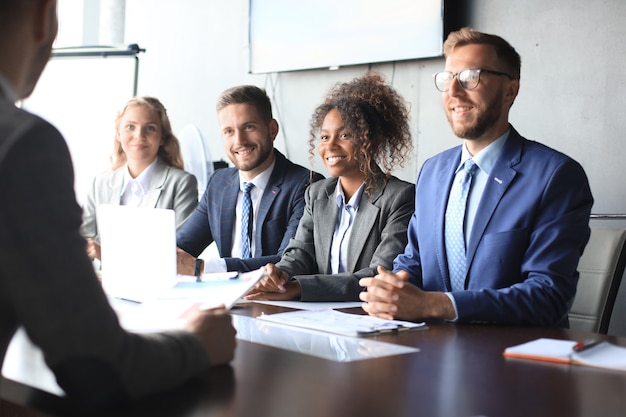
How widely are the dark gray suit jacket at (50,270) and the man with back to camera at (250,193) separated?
92.1 inches

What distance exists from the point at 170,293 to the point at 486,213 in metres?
0.97

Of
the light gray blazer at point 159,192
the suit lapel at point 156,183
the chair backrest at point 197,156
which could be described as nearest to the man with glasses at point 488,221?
the light gray blazer at point 159,192

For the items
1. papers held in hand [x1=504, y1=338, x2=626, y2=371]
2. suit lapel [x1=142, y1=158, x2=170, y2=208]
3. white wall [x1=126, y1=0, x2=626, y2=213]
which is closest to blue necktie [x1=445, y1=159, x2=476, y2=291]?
papers held in hand [x1=504, y1=338, x2=626, y2=371]

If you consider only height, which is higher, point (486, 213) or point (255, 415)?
point (486, 213)

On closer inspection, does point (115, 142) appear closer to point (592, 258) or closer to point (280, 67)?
point (280, 67)

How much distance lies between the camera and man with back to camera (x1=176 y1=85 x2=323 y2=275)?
346cm

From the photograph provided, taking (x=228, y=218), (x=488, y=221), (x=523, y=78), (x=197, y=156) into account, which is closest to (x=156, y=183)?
(x=228, y=218)

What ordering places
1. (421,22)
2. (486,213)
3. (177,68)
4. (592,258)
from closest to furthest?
(486,213) → (592,258) → (421,22) → (177,68)

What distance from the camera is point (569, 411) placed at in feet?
3.66

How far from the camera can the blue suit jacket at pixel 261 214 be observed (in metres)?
3.45

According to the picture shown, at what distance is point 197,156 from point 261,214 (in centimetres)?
170

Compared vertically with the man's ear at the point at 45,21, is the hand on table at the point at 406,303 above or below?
below

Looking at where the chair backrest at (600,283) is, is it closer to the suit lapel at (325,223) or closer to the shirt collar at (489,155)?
the shirt collar at (489,155)

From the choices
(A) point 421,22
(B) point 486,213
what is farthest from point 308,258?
(A) point 421,22
